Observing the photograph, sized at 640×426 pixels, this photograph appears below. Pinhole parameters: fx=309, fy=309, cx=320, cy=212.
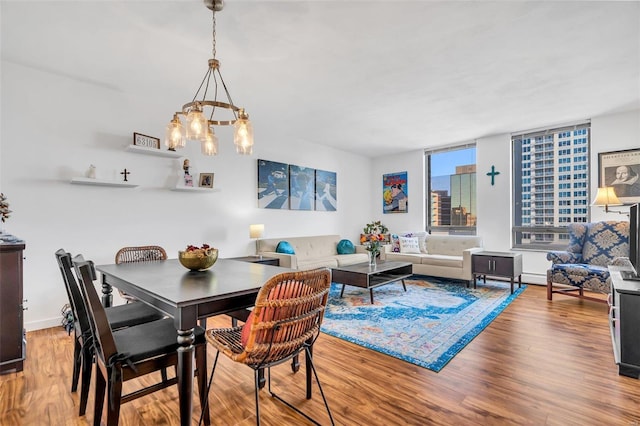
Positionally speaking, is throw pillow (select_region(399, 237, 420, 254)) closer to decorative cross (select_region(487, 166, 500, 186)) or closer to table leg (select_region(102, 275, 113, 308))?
decorative cross (select_region(487, 166, 500, 186))

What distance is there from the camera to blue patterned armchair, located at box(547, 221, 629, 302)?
11.8 ft

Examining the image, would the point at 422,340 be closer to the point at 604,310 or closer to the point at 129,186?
the point at 604,310

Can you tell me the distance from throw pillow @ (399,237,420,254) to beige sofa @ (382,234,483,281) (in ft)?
0.34

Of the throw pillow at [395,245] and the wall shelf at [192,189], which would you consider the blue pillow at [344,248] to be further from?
the wall shelf at [192,189]

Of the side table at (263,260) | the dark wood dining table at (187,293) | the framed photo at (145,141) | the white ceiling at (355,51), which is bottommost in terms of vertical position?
the side table at (263,260)

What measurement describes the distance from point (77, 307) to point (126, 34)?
2113 millimetres

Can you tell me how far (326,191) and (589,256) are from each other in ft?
13.6

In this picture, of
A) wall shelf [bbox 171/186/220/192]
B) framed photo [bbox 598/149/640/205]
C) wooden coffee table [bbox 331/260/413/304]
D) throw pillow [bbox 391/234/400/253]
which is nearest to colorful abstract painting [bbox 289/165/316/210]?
wall shelf [bbox 171/186/220/192]

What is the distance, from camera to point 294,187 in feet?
18.2

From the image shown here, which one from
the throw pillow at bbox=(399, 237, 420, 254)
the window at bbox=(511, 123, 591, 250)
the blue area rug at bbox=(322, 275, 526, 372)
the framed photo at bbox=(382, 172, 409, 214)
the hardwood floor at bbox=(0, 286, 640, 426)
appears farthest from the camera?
the framed photo at bbox=(382, 172, 409, 214)

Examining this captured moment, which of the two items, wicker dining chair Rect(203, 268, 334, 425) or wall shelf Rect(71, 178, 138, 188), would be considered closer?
wicker dining chair Rect(203, 268, 334, 425)

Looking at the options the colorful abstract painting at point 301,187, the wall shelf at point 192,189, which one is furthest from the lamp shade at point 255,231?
the colorful abstract painting at point 301,187

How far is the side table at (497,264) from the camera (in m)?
4.45

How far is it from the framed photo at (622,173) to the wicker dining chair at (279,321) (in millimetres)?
5162
